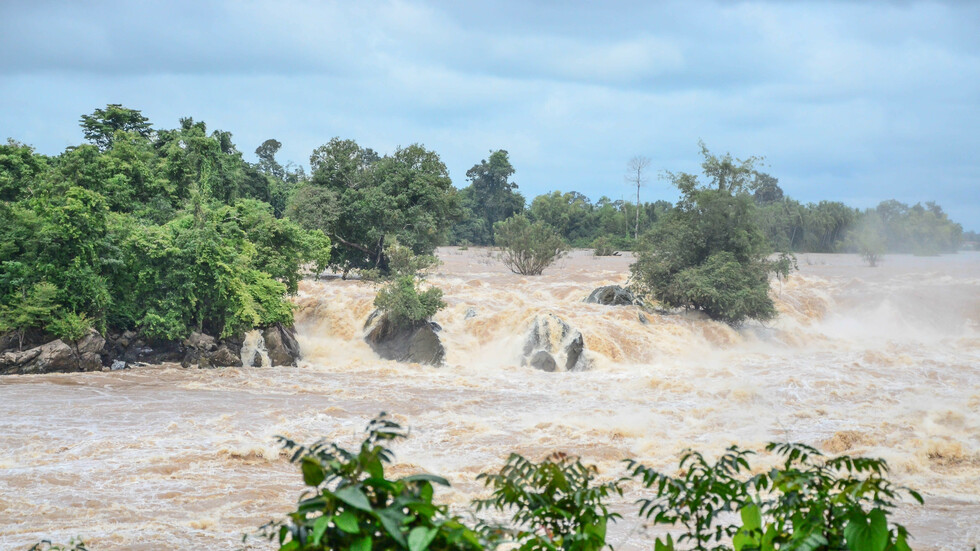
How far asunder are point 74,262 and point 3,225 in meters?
1.72

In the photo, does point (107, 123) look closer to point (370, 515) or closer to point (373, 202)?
point (373, 202)

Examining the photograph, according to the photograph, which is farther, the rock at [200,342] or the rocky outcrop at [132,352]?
the rock at [200,342]

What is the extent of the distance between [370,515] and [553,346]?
18559 mm

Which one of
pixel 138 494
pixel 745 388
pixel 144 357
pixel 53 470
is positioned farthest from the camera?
pixel 144 357

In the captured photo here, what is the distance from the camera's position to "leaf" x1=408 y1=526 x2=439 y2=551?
5.22 ft

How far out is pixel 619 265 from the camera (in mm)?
39000

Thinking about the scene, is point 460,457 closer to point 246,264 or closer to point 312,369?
point 312,369

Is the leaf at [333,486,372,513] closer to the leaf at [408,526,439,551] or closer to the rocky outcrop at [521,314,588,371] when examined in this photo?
the leaf at [408,526,439,551]

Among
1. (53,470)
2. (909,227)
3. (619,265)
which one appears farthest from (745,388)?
(909,227)

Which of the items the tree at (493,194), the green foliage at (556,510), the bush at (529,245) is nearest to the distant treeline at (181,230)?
the bush at (529,245)

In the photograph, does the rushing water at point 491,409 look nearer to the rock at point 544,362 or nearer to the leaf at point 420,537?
the rock at point 544,362

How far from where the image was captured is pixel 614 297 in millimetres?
24172

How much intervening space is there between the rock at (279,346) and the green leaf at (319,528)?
1820 centimetres

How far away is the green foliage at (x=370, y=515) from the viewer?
1.61 meters
